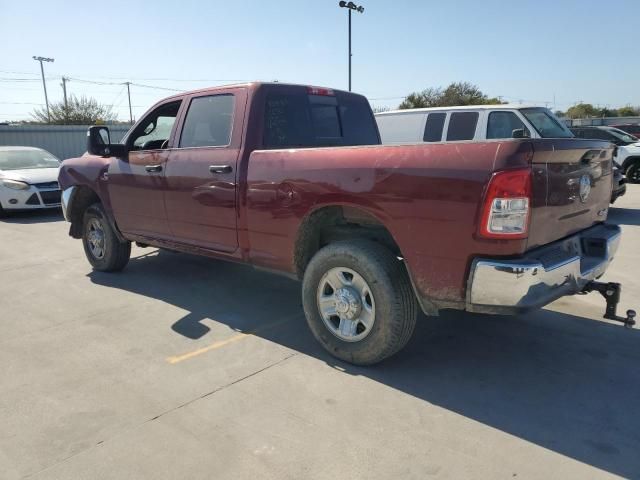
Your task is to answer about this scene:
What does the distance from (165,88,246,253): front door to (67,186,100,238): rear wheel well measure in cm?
181

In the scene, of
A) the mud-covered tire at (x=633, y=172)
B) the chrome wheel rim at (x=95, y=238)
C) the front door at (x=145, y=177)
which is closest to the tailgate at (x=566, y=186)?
the front door at (x=145, y=177)

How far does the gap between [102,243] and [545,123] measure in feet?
24.2

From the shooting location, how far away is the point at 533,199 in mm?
2811

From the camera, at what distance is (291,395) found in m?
3.20

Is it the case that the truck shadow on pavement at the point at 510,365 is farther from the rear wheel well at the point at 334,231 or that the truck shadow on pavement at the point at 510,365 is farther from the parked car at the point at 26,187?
the parked car at the point at 26,187

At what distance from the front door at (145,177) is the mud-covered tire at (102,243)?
35 centimetres

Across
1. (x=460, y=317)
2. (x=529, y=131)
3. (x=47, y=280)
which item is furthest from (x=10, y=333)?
(x=529, y=131)

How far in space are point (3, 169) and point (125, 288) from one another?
7.68 meters

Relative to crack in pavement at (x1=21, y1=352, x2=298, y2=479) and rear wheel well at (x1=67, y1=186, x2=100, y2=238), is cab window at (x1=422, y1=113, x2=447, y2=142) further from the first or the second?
crack in pavement at (x1=21, y1=352, x2=298, y2=479)

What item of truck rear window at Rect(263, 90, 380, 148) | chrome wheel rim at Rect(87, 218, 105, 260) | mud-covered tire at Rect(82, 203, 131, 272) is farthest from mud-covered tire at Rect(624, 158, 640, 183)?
chrome wheel rim at Rect(87, 218, 105, 260)

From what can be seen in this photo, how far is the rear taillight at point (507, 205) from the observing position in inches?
107

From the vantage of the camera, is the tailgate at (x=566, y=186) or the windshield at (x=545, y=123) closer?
the tailgate at (x=566, y=186)

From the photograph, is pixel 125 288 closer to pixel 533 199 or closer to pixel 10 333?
pixel 10 333

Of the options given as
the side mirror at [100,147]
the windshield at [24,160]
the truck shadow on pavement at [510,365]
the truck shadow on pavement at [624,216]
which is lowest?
the truck shadow on pavement at [624,216]
